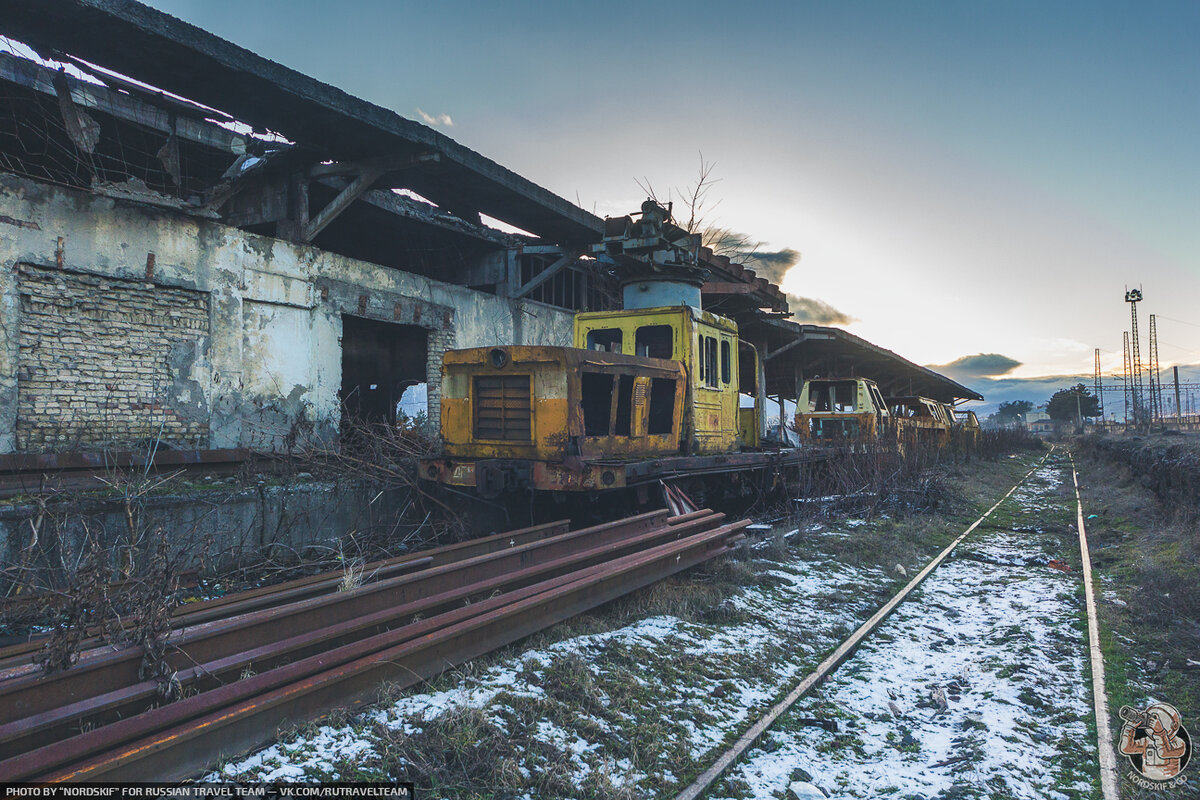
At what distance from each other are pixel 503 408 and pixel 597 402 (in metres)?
1.15

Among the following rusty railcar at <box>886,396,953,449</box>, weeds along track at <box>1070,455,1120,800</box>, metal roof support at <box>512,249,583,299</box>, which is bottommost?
weeds along track at <box>1070,455,1120,800</box>

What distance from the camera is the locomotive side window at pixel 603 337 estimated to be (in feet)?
28.3

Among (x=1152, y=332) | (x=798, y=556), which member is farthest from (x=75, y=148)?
(x=1152, y=332)

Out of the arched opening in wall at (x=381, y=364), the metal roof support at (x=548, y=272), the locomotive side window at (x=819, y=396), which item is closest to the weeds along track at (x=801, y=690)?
the locomotive side window at (x=819, y=396)

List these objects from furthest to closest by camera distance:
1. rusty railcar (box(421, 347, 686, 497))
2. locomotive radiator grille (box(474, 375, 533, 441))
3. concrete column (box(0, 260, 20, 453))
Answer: concrete column (box(0, 260, 20, 453)), locomotive radiator grille (box(474, 375, 533, 441)), rusty railcar (box(421, 347, 686, 497))

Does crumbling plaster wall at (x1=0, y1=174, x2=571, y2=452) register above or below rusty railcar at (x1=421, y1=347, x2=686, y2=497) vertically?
above

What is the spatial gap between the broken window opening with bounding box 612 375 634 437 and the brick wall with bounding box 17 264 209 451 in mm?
5417

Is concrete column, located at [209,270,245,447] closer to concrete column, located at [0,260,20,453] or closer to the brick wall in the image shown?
the brick wall

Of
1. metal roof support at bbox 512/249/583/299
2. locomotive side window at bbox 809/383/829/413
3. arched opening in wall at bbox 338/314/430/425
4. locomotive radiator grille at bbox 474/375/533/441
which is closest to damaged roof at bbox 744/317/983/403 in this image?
locomotive side window at bbox 809/383/829/413

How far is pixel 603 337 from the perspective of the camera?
8.73 metres

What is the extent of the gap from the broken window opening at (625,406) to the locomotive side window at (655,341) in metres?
1.06

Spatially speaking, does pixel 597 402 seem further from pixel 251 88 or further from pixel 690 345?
pixel 251 88

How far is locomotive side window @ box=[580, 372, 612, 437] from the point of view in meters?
7.41

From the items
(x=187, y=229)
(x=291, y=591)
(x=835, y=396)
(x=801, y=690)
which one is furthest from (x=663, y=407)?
(x=835, y=396)
